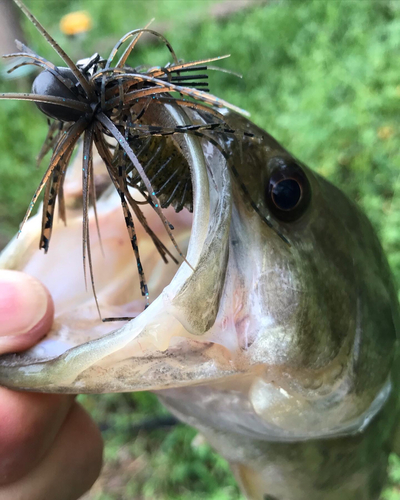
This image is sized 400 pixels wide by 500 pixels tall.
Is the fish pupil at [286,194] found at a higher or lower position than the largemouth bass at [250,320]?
higher

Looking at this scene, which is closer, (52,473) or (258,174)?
(258,174)

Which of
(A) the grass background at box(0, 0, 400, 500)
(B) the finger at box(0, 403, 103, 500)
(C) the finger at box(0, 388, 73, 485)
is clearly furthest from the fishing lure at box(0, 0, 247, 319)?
(A) the grass background at box(0, 0, 400, 500)

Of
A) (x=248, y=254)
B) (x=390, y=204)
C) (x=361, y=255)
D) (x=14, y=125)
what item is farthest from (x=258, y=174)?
(x=14, y=125)

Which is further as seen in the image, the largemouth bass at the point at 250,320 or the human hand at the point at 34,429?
the human hand at the point at 34,429

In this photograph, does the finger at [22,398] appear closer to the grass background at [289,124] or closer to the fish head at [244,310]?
the fish head at [244,310]

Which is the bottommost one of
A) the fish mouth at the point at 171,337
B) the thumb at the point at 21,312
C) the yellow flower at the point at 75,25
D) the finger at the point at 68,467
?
the finger at the point at 68,467

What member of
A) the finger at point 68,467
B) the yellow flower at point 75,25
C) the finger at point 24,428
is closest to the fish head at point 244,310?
the finger at point 24,428

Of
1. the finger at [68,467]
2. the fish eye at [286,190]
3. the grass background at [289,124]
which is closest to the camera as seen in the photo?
the fish eye at [286,190]

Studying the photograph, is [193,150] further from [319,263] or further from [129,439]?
[129,439]
